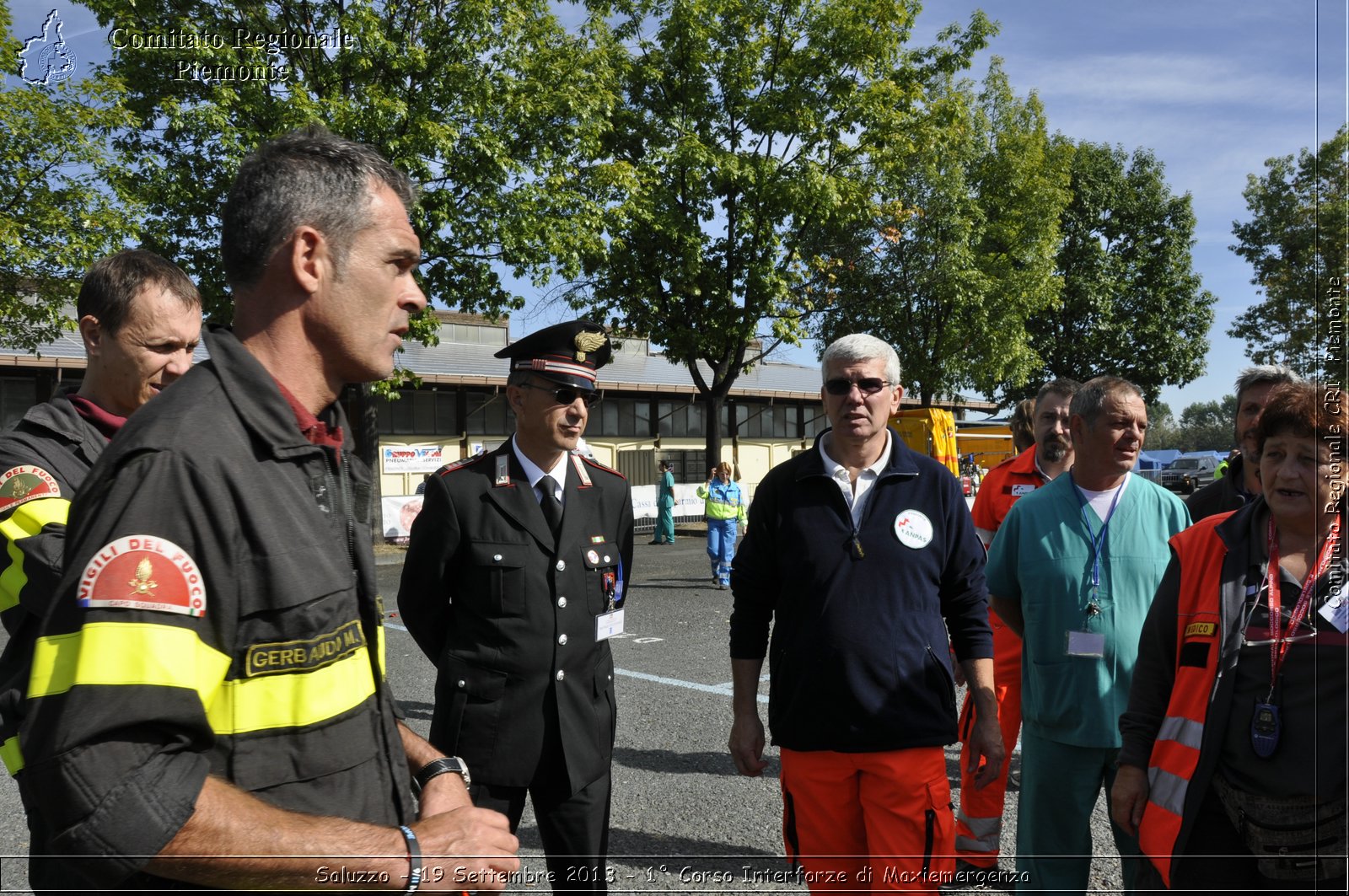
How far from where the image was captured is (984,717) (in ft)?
10.8

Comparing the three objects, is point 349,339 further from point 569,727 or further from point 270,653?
point 569,727

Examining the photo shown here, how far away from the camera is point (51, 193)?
12.9m

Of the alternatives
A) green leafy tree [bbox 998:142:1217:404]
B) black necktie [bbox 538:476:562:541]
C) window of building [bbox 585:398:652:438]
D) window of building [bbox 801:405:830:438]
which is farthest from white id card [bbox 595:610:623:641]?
window of building [bbox 801:405:830:438]

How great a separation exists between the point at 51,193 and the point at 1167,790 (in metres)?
15.4

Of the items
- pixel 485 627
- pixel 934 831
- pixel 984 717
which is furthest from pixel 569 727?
pixel 984 717

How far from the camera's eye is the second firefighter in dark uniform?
3.03 m

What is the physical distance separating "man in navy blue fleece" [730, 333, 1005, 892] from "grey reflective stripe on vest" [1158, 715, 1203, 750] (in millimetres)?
671

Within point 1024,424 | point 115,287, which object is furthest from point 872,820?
point 1024,424

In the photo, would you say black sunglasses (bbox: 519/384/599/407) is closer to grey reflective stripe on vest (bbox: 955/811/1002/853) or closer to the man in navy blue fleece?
the man in navy blue fleece

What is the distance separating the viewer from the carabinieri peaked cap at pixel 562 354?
11.2 feet

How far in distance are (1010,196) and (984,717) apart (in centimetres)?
2567

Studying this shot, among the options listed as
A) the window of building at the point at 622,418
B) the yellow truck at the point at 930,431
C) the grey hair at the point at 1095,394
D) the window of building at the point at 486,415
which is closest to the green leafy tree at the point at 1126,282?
the yellow truck at the point at 930,431

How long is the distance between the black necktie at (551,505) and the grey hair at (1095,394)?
2266mm

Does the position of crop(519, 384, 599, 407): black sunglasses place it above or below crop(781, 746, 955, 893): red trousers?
above
